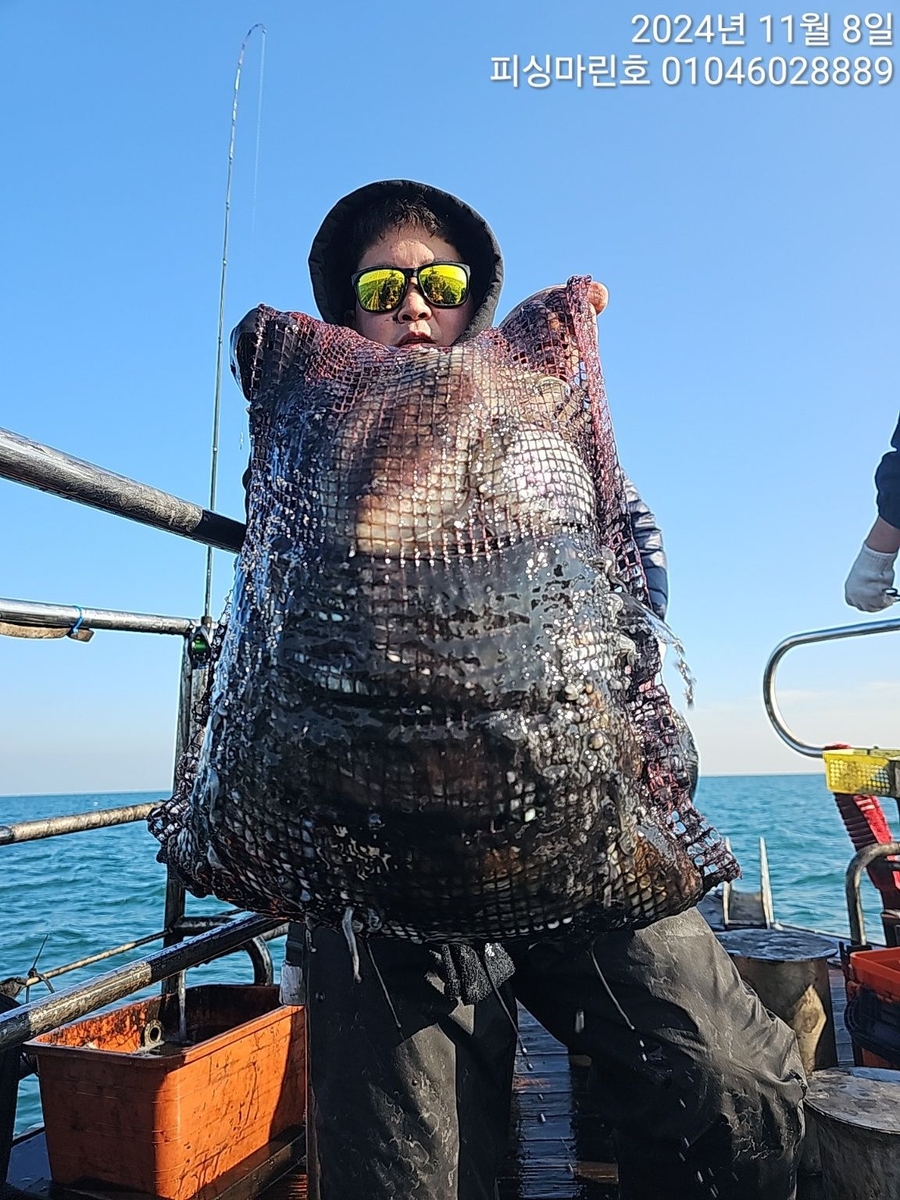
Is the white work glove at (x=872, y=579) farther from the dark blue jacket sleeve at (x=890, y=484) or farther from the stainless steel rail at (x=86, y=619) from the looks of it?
the stainless steel rail at (x=86, y=619)

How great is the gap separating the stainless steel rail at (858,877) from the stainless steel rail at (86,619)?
3629 mm

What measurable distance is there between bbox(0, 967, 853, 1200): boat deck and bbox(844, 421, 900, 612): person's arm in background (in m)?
2.69

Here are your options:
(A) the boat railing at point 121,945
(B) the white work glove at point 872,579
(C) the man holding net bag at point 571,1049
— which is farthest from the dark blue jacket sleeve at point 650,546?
(B) the white work glove at point 872,579

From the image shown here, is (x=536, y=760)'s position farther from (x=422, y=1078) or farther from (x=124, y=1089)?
(x=124, y=1089)

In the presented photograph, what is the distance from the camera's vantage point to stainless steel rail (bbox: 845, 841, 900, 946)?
4.08 meters

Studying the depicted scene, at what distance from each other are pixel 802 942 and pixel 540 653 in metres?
3.55

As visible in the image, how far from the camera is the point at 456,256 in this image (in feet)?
7.02

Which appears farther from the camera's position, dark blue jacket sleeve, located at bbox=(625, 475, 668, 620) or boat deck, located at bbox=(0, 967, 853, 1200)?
boat deck, located at bbox=(0, 967, 853, 1200)

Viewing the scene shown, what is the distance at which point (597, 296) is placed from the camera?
63.0 inches

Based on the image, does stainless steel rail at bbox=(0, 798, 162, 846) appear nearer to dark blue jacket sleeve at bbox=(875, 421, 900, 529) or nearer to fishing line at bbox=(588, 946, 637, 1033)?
fishing line at bbox=(588, 946, 637, 1033)

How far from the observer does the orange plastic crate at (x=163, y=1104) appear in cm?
234

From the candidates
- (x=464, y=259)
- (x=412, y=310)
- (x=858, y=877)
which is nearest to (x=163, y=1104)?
(x=412, y=310)

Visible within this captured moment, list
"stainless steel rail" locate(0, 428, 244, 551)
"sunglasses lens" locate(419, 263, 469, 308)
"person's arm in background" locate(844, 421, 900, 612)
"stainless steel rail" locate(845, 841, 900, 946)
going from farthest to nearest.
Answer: "person's arm in background" locate(844, 421, 900, 612)
"stainless steel rail" locate(845, 841, 900, 946)
"sunglasses lens" locate(419, 263, 469, 308)
"stainless steel rail" locate(0, 428, 244, 551)

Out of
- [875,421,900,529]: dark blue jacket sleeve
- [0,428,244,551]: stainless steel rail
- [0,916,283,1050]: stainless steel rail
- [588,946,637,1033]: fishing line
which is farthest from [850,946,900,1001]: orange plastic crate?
[0,428,244,551]: stainless steel rail
